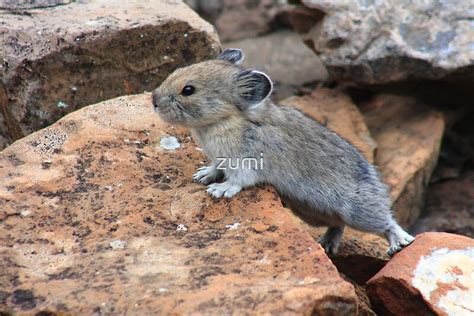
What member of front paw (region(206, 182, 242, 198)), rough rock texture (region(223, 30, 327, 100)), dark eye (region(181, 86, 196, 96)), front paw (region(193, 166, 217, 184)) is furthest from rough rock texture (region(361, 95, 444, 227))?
dark eye (region(181, 86, 196, 96))

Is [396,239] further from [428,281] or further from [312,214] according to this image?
[428,281]

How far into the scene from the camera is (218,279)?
504cm

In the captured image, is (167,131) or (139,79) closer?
(167,131)

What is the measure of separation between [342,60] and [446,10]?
4.56 ft

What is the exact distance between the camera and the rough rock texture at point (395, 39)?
877 cm

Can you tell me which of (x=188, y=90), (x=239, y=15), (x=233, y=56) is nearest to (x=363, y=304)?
(x=188, y=90)

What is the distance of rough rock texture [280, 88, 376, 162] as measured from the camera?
9.30m

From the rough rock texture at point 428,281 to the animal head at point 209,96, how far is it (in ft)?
6.12

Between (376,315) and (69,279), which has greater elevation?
(69,279)

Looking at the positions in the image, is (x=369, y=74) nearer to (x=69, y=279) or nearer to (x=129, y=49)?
(x=129, y=49)

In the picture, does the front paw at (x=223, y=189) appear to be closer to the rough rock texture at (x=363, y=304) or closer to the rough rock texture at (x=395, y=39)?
the rough rock texture at (x=363, y=304)

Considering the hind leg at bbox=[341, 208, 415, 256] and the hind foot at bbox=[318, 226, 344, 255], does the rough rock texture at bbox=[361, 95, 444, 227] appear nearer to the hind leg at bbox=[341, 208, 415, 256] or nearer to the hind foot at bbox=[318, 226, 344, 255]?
the hind foot at bbox=[318, 226, 344, 255]

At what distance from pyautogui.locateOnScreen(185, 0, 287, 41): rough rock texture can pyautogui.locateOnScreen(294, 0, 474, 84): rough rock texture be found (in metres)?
3.30

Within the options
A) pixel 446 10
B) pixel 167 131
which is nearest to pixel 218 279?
pixel 167 131
